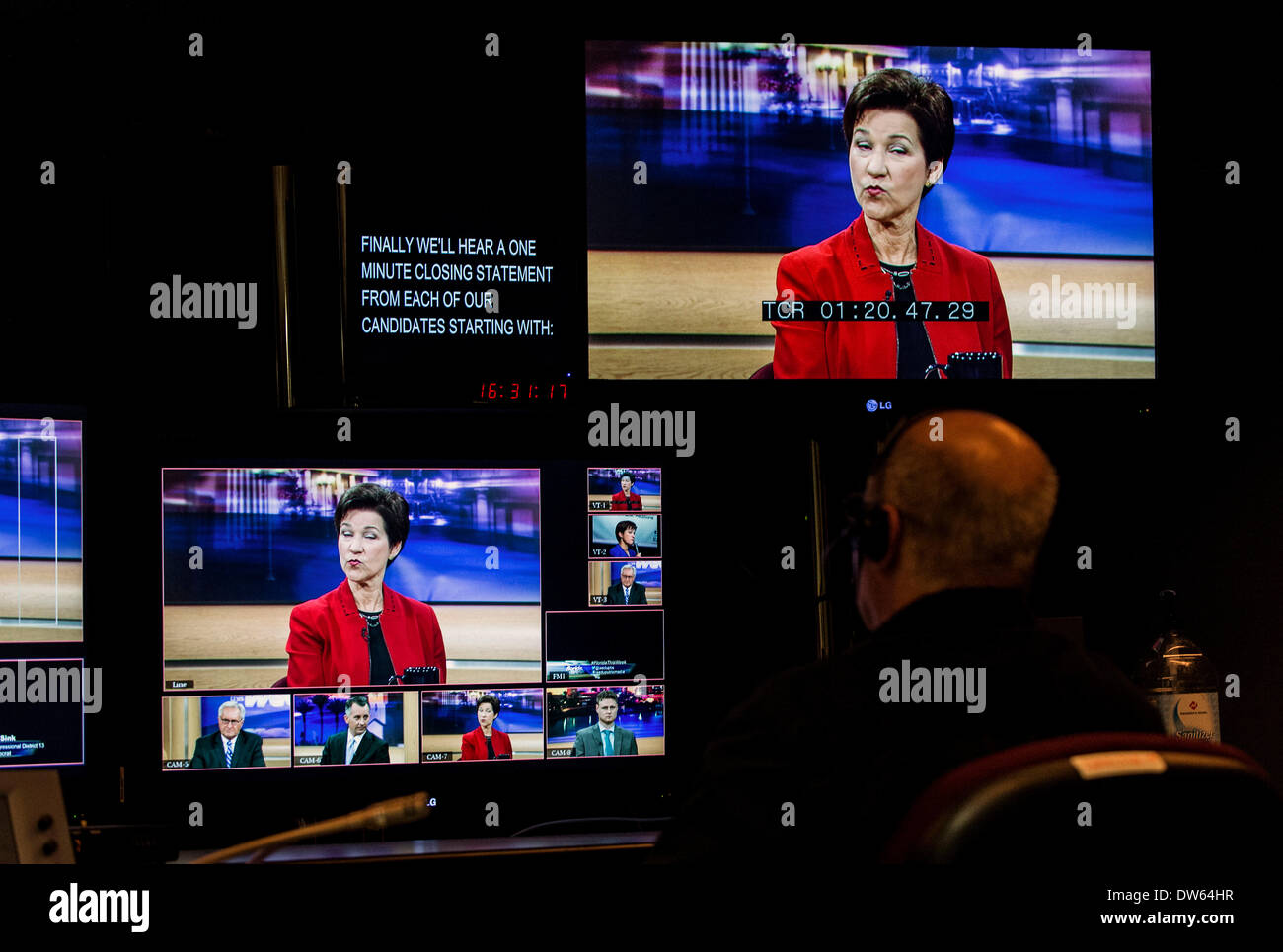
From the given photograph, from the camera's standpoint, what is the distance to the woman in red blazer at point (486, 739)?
2.69m

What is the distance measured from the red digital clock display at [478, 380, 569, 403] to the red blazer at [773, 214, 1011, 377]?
1.83 feet

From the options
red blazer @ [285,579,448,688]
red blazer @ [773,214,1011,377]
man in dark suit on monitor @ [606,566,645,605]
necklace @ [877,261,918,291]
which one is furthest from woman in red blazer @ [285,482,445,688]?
necklace @ [877,261,918,291]

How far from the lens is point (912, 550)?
148cm

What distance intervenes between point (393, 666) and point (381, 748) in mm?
201

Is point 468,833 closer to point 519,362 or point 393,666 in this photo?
point 393,666

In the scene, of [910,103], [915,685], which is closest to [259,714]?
[915,685]

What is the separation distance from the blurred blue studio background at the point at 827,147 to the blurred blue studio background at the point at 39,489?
4.62 ft

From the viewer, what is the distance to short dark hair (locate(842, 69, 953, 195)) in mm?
2744

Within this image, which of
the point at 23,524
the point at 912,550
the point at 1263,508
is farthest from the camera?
the point at 1263,508

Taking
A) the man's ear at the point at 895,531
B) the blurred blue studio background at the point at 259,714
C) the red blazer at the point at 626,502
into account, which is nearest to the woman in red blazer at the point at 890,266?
the red blazer at the point at 626,502

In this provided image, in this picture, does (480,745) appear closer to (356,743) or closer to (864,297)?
(356,743)

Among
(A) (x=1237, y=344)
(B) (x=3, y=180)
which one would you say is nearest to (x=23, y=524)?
(B) (x=3, y=180)

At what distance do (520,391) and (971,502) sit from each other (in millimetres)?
1385

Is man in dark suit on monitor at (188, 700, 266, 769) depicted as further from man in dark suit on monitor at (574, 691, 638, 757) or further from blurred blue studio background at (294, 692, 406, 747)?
man in dark suit on monitor at (574, 691, 638, 757)
